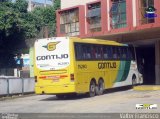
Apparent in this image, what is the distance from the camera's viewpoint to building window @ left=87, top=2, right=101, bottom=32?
31969 millimetres

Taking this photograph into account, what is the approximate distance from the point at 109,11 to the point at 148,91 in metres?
7.83

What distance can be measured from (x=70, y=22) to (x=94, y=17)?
2971mm

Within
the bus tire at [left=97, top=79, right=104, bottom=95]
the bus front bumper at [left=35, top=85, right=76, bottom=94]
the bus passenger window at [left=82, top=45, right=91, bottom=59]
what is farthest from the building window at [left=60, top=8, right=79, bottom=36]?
the bus front bumper at [left=35, top=85, right=76, bottom=94]

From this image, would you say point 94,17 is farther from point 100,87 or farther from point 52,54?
point 52,54

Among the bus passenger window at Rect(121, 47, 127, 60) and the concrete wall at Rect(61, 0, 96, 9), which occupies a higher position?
the concrete wall at Rect(61, 0, 96, 9)

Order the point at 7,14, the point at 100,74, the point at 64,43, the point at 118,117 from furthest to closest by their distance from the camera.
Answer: the point at 7,14 < the point at 100,74 < the point at 64,43 < the point at 118,117

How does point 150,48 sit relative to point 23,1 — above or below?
below

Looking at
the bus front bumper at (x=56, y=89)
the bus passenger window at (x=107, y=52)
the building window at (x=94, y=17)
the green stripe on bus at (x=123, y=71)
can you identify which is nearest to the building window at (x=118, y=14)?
the building window at (x=94, y=17)

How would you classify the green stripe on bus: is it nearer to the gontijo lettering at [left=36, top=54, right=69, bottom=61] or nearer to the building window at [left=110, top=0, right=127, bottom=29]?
the building window at [left=110, top=0, right=127, bottom=29]

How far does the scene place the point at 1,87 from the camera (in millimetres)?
25781

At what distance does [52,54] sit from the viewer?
22.1 meters

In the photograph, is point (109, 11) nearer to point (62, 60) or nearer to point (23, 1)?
point (62, 60)

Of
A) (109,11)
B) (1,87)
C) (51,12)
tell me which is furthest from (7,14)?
(1,87)

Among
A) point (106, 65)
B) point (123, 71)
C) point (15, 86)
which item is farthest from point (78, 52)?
point (15, 86)
